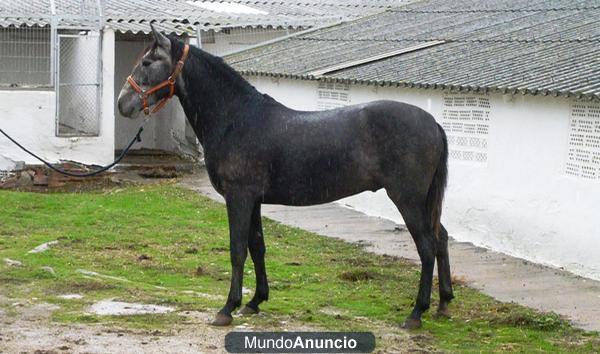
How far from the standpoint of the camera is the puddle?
32.3ft

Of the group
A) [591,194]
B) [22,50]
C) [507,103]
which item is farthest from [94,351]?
[22,50]

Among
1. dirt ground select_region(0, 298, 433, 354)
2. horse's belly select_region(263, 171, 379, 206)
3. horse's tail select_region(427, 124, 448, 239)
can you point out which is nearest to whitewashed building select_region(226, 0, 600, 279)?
horse's tail select_region(427, 124, 448, 239)

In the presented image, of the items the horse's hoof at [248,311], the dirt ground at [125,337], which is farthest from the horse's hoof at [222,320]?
the horse's hoof at [248,311]

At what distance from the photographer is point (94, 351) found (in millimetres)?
8398

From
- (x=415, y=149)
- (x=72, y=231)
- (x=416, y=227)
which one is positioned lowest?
(x=72, y=231)

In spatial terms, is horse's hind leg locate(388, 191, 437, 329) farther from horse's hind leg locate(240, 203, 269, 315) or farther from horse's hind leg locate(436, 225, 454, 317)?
horse's hind leg locate(240, 203, 269, 315)

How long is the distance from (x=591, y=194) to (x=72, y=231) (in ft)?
22.0

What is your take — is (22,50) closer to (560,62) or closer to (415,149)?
(560,62)

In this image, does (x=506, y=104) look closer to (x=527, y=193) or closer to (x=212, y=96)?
(x=527, y=193)

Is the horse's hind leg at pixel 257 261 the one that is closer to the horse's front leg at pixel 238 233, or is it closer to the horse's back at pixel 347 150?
the horse's front leg at pixel 238 233

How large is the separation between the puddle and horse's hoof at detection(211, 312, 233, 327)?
2.02 feet

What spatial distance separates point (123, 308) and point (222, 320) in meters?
1.07

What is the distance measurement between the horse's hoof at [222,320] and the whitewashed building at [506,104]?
4.72 m

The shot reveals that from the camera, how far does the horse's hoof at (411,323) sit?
377 inches
